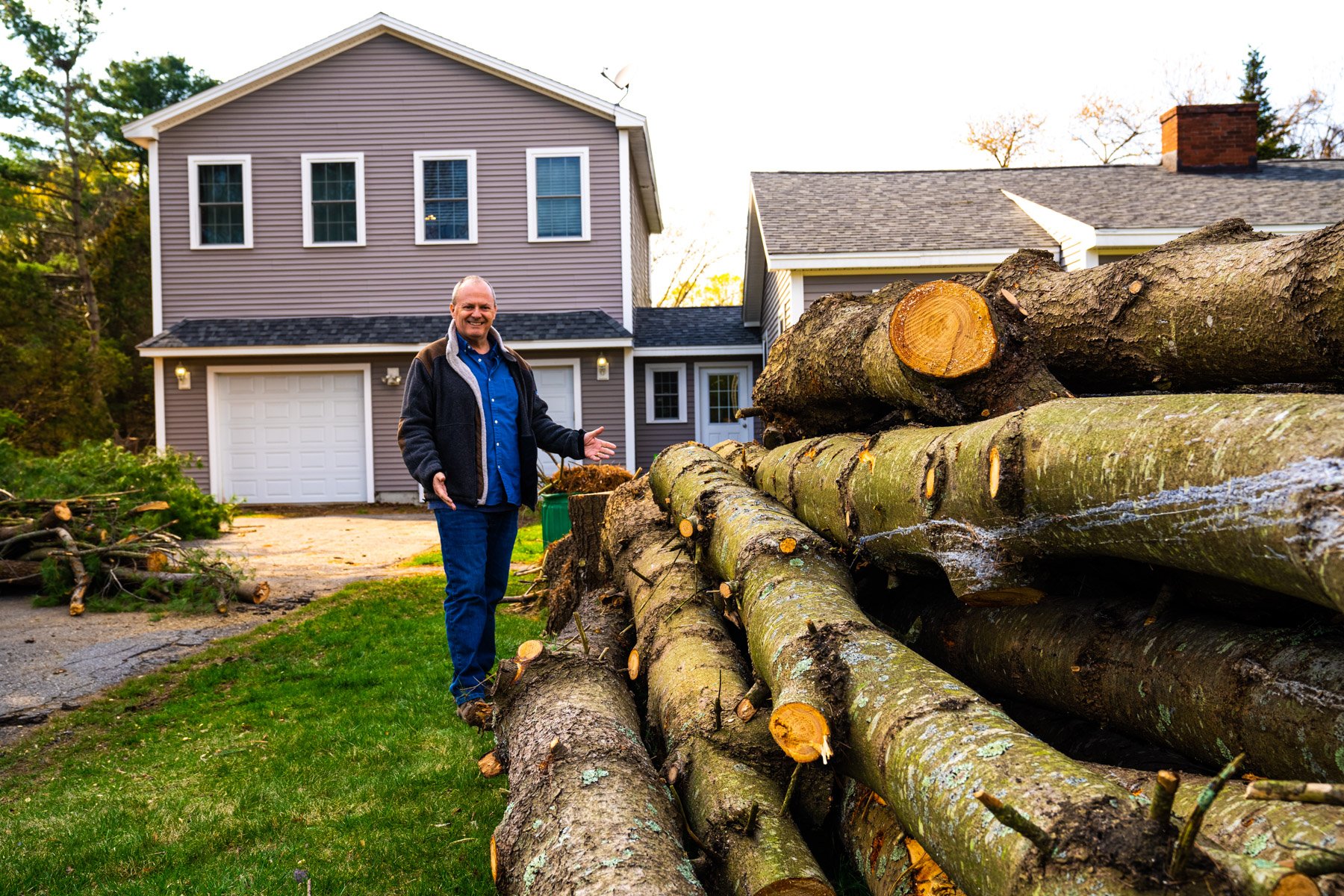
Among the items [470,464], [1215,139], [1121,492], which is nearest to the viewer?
[1121,492]

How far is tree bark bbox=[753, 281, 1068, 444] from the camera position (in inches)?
111

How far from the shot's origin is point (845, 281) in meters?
13.0

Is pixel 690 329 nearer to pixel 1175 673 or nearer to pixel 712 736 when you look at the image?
pixel 712 736

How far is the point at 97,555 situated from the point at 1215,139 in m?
17.3

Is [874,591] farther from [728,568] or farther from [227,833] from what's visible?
[227,833]

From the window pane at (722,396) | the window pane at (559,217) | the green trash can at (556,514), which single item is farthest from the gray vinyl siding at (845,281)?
the green trash can at (556,514)

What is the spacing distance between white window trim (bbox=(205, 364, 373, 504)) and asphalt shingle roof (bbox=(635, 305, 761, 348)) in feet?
15.7

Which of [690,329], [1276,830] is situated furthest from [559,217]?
[1276,830]

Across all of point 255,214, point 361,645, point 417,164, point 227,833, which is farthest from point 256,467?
point 227,833

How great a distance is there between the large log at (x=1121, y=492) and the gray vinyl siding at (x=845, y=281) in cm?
996

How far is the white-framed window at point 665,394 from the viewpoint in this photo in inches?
669

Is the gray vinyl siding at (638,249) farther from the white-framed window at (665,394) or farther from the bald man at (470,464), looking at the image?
the bald man at (470,464)

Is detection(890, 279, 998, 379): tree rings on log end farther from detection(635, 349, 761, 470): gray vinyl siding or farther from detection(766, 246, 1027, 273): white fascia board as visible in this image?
detection(635, 349, 761, 470): gray vinyl siding

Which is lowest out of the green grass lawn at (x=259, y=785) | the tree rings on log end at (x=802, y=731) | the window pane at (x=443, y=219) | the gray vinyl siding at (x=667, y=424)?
the green grass lawn at (x=259, y=785)
